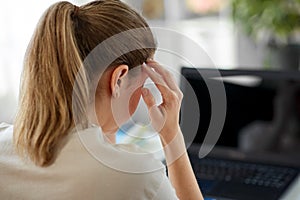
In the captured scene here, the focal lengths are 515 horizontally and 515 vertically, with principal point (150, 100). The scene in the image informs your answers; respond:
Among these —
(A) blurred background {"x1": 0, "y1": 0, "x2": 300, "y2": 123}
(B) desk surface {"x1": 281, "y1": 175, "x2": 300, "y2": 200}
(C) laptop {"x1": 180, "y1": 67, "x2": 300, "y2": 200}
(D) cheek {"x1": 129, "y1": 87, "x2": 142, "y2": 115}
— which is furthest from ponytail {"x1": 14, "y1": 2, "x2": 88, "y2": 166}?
(B) desk surface {"x1": 281, "y1": 175, "x2": 300, "y2": 200}

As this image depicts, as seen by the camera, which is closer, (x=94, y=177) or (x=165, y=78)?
(x=94, y=177)

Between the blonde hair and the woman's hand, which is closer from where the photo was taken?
the blonde hair

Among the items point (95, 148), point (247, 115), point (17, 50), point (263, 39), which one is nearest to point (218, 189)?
point (247, 115)

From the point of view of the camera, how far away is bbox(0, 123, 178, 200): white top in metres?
0.81

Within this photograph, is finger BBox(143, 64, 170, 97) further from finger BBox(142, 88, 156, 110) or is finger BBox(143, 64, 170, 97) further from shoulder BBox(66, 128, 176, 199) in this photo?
shoulder BBox(66, 128, 176, 199)

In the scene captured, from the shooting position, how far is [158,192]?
2.74 feet

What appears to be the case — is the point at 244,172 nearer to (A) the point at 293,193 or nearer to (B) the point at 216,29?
(A) the point at 293,193

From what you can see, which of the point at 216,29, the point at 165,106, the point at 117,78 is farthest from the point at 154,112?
the point at 216,29

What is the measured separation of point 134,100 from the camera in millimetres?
941

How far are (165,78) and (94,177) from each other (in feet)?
0.84

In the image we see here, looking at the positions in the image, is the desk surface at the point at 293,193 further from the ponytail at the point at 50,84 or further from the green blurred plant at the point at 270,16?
the green blurred plant at the point at 270,16

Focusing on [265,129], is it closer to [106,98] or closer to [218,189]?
[218,189]

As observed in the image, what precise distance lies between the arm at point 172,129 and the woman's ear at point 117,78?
0.25 ft

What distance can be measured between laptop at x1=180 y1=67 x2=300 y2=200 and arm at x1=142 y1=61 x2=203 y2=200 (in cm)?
33
